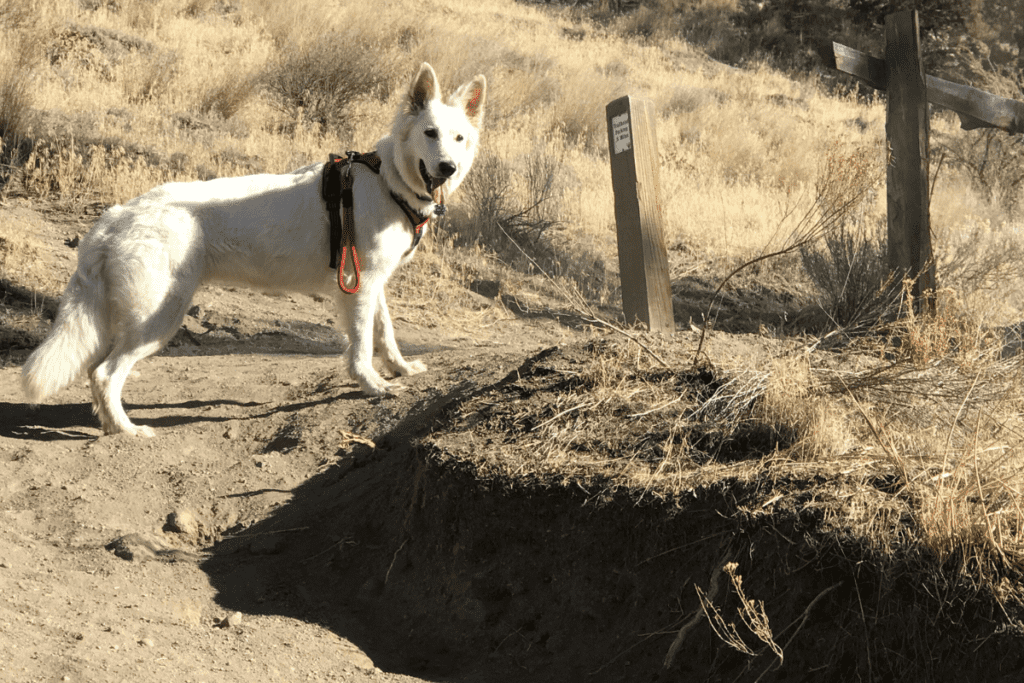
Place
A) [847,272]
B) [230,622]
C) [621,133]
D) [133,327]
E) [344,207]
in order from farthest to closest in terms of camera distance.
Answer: [847,272], [621,133], [344,207], [133,327], [230,622]

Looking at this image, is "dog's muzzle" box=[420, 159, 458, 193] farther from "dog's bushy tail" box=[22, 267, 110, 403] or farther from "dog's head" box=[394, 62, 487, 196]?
"dog's bushy tail" box=[22, 267, 110, 403]

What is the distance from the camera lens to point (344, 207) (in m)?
5.04

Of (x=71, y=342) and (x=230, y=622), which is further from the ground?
(x=71, y=342)

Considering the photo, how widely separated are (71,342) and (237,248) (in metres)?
1.01

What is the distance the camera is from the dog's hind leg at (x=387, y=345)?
5.36 m

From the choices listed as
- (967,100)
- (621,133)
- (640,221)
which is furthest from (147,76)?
(967,100)

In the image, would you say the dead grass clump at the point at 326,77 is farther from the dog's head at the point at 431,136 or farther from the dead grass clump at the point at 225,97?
the dog's head at the point at 431,136

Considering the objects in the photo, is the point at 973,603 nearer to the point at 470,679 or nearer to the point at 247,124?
the point at 470,679

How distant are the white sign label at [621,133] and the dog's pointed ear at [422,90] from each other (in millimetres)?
1244

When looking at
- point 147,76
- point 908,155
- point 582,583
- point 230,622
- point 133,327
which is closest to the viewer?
point 582,583

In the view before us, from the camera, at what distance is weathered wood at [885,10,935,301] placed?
19.4 feet

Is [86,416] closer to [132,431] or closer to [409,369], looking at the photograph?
[132,431]

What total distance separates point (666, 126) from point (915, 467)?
1228 cm

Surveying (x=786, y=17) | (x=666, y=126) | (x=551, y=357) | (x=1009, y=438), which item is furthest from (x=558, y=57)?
(x=1009, y=438)
